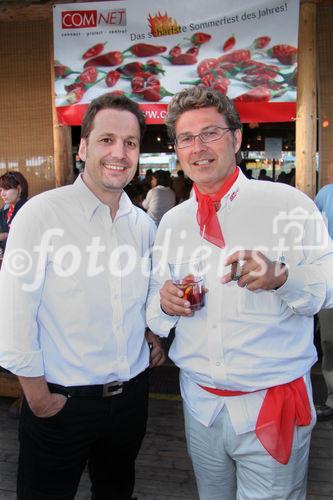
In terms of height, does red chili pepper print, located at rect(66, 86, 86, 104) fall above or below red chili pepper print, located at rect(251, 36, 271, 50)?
below

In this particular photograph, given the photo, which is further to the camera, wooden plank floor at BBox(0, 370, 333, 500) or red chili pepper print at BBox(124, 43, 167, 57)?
red chili pepper print at BBox(124, 43, 167, 57)

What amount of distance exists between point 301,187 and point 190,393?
8.18 ft

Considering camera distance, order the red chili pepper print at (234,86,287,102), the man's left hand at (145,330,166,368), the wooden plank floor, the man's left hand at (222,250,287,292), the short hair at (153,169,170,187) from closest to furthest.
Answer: the man's left hand at (222,250,287,292), the man's left hand at (145,330,166,368), the wooden plank floor, the red chili pepper print at (234,86,287,102), the short hair at (153,169,170,187)

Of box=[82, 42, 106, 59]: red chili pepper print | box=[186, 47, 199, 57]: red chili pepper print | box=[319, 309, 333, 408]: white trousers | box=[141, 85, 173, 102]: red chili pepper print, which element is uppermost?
box=[82, 42, 106, 59]: red chili pepper print

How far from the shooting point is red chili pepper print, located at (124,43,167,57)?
149 inches

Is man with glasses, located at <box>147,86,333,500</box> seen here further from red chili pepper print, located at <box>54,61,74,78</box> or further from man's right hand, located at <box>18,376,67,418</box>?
red chili pepper print, located at <box>54,61,74,78</box>

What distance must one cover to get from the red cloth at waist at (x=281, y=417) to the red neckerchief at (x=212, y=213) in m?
0.59

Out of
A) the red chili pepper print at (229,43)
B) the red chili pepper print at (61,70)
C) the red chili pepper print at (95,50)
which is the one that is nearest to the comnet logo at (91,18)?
the red chili pepper print at (95,50)

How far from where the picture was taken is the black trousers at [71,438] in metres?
1.99

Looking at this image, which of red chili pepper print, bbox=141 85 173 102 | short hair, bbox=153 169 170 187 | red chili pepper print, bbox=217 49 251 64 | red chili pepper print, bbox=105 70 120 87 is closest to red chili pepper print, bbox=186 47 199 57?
red chili pepper print, bbox=217 49 251 64

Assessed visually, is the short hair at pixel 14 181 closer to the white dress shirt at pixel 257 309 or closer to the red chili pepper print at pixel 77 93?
the red chili pepper print at pixel 77 93

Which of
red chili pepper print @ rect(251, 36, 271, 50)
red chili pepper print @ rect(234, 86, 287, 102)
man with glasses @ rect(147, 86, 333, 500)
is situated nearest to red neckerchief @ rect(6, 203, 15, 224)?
red chili pepper print @ rect(234, 86, 287, 102)

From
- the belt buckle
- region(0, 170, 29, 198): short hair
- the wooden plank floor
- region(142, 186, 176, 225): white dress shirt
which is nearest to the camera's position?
the belt buckle

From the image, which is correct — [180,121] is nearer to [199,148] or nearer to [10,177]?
[199,148]
